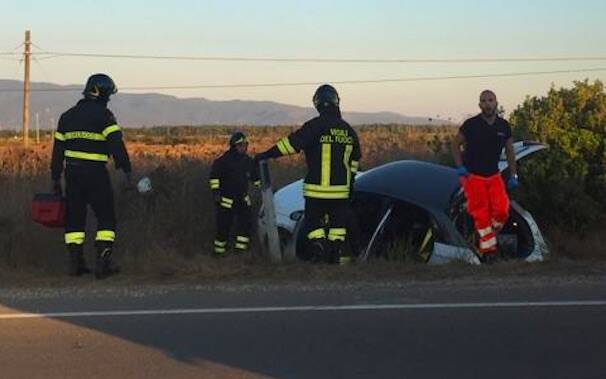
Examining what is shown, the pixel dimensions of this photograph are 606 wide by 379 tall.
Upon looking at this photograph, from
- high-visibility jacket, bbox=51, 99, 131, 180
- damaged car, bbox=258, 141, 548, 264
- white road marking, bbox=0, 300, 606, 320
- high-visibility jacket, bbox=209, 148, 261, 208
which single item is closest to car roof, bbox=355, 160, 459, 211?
damaged car, bbox=258, 141, 548, 264

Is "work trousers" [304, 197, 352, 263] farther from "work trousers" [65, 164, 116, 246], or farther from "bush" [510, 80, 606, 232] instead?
"bush" [510, 80, 606, 232]

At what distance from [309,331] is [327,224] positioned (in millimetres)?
2470

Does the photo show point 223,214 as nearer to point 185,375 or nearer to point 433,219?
point 433,219

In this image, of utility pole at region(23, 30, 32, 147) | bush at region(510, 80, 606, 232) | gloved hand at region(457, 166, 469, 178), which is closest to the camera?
gloved hand at region(457, 166, 469, 178)

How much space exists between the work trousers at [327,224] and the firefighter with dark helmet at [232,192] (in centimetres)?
201

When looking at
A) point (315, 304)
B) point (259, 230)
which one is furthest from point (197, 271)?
point (315, 304)

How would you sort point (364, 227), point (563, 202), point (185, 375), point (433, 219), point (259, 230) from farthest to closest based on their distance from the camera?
point (563, 202) < point (259, 230) < point (364, 227) < point (433, 219) < point (185, 375)

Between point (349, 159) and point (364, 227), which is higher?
point (349, 159)

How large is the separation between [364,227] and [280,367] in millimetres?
3964

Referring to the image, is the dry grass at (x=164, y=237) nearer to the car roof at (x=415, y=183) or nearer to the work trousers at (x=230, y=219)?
the work trousers at (x=230, y=219)

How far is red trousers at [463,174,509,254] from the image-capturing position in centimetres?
844

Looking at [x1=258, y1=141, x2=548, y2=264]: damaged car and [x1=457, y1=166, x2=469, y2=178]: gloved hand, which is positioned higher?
[x1=457, y1=166, x2=469, y2=178]: gloved hand

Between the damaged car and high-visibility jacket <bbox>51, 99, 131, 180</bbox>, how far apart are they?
1951 mm

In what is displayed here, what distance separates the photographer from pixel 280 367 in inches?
207
